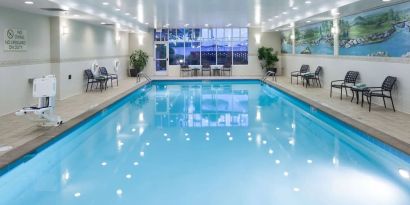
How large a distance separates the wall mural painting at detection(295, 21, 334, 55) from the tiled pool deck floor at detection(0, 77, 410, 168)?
8.11 feet

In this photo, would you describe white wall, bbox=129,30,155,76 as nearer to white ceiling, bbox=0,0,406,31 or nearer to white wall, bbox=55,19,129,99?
white wall, bbox=55,19,129,99

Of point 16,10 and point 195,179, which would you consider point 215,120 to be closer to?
point 195,179

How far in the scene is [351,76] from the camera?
1127cm

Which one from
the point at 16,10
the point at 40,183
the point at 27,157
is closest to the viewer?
the point at 40,183

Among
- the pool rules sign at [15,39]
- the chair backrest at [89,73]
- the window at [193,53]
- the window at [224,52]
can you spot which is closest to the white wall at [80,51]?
the chair backrest at [89,73]

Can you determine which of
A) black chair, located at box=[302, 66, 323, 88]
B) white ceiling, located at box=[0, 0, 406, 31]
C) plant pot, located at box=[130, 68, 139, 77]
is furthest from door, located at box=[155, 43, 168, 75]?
black chair, located at box=[302, 66, 323, 88]

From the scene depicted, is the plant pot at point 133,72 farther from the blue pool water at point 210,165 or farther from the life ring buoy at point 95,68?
the blue pool water at point 210,165

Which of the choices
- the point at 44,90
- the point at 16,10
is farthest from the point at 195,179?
the point at 16,10

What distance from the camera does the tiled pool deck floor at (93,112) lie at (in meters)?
5.87

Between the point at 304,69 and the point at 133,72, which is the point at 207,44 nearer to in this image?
the point at 133,72

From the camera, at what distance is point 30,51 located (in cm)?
979

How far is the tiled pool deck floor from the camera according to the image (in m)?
5.87

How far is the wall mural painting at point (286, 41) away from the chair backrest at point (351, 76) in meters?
7.74

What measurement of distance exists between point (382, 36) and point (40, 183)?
27.3ft
